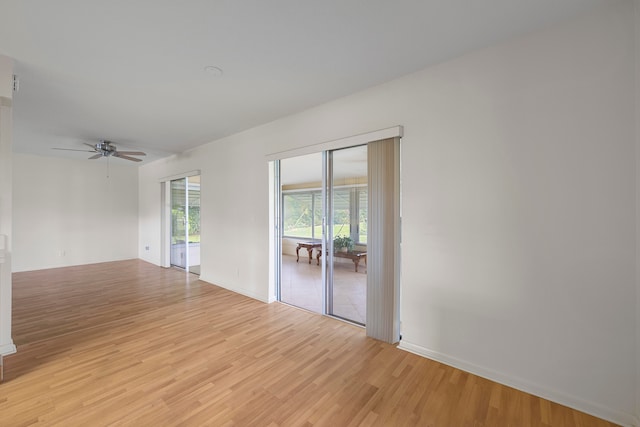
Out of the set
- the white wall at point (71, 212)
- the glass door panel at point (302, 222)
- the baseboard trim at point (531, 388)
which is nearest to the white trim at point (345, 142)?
the glass door panel at point (302, 222)

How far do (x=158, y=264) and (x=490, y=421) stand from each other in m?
7.08

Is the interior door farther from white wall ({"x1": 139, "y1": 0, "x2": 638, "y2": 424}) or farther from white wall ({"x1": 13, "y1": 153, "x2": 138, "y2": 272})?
white wall ({"x1": 139, "y1": 0, "x2": 638, "y2": 424})

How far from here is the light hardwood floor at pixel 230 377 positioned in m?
Result: 1.70

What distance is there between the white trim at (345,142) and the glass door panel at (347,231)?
0.15 m

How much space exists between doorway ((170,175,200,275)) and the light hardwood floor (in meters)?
2.52

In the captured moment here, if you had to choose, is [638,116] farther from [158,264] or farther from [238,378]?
[158,264]

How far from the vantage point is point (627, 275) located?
5.33ft

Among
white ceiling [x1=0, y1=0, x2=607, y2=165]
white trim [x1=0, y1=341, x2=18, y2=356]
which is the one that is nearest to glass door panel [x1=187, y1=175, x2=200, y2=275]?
white ceiling [x1=0, y1=0, x2=607, y2=165]

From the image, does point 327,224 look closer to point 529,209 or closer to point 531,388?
point 529,209

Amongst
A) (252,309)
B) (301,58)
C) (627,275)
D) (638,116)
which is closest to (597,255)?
(627,275)

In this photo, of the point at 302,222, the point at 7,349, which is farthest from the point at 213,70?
the point at 302,222

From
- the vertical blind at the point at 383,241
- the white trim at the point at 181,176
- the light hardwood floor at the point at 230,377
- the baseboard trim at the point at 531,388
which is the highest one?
the white trim at the point at 181,176

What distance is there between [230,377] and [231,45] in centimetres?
266

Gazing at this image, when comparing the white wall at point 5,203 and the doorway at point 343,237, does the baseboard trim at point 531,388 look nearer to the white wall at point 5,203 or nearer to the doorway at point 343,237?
the doorway at point 343,237
